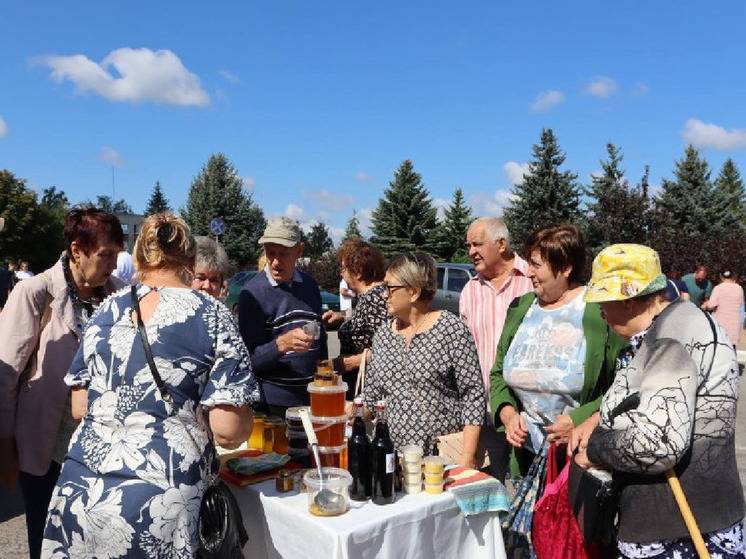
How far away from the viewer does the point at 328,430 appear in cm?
259

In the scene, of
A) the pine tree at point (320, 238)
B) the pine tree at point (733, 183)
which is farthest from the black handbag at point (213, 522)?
the pine tree at point (320, 238)

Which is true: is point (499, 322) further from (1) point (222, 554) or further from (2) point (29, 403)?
(2) point (29, 403)

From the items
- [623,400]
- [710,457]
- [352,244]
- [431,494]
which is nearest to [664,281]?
[623,400]

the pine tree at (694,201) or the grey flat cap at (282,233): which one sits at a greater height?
the pine tree at (694,201)

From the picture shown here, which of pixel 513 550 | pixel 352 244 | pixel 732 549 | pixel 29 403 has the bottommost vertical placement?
pixel 513 550

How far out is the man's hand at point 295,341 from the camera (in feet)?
9.71

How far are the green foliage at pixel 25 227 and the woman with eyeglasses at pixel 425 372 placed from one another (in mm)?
40715

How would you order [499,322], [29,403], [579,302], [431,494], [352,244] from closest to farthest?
[431,494]
[29,403]
[579,302]
[499,322]
[352,244]

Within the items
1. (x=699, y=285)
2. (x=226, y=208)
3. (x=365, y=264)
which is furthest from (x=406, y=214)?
(x=365, y=264)

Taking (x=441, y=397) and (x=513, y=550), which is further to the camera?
(x=441, y=397)

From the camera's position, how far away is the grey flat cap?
349 centimetres

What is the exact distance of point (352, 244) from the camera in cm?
441

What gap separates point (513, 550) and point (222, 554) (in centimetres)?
132

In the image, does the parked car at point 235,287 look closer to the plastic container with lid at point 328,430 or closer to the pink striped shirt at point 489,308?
the pink striped shirt at point 489,308
